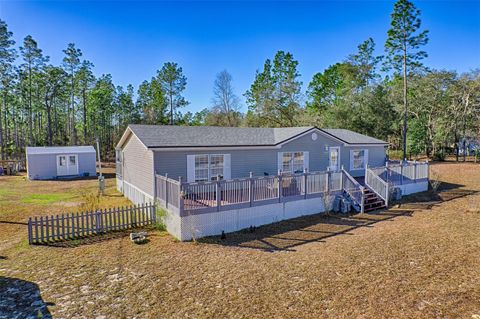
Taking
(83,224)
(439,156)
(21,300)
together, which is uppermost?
(439,156)

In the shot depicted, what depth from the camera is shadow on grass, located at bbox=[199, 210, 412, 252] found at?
28.5 feet

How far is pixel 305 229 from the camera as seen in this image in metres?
10.0

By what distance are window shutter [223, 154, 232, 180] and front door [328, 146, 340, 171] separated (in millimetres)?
7033

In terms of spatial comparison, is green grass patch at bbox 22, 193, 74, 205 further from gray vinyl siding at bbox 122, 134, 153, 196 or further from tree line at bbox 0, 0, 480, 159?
tree line at bbox 0, 0, 480, 159

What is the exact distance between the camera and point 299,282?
19.7 ft

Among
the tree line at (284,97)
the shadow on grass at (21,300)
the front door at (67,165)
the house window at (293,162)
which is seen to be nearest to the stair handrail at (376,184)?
the house window at (293,162)

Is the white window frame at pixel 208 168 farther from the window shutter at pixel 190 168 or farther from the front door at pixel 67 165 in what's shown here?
the front door at pixel 67 165

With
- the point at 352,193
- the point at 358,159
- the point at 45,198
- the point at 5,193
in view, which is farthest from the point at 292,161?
the point at 5,193

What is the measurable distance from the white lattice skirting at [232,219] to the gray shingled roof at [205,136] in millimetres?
3793

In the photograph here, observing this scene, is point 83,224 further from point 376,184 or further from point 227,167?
point 376,184

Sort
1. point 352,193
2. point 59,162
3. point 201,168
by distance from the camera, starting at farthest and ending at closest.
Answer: point 59,162
point 201,168
point 352,193

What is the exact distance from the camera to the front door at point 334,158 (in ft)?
56.1

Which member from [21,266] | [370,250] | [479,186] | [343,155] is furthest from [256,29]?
[21,266]

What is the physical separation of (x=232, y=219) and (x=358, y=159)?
1228 cm
